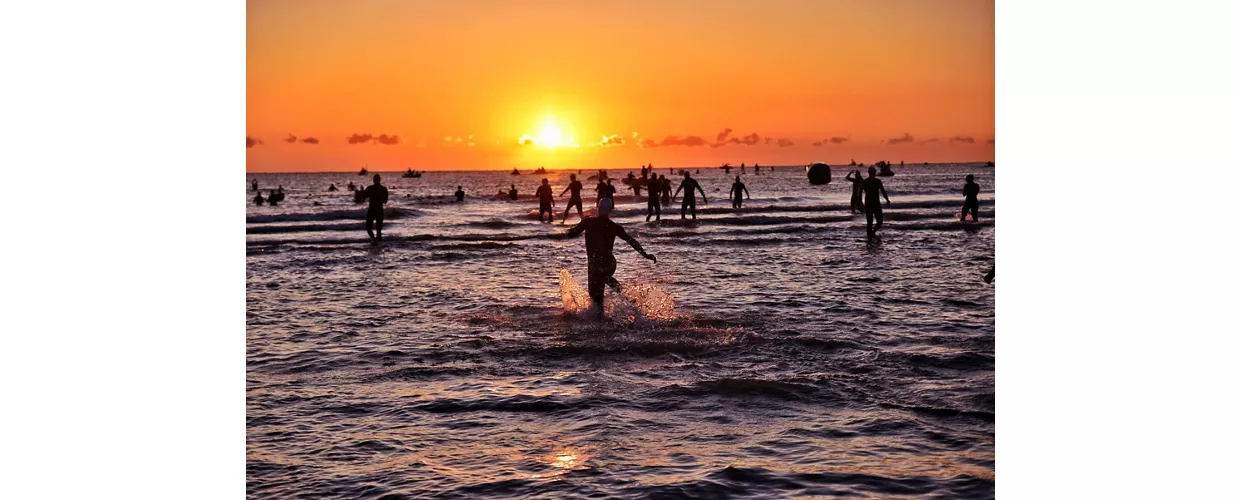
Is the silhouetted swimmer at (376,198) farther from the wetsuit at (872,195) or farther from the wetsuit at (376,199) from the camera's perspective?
the wetsuit at (872,195)

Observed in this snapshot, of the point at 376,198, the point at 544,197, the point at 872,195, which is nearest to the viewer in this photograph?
the point at 872,195

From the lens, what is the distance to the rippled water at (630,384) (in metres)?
6.32

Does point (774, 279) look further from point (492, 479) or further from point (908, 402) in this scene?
point (492, 479)

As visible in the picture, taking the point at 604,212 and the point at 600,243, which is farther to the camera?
the point at 600,243

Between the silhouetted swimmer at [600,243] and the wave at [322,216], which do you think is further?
the wave at [322,216]

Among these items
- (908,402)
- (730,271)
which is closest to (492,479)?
(908,402)

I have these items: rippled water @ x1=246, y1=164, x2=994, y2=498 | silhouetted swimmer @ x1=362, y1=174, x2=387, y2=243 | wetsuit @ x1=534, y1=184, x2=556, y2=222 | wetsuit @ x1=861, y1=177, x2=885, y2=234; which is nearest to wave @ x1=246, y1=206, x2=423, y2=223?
wetsuit @ x1=534, y1=184, x2=556, y2=222

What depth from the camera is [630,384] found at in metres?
8.59

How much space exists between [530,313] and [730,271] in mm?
5997

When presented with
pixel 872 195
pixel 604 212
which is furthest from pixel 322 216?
pixel 604 212

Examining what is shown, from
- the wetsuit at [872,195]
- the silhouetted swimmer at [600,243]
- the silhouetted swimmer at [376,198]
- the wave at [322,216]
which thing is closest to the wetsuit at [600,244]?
the silhouetted swimmer at [600,243]

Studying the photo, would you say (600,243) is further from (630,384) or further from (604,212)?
(630,384)
